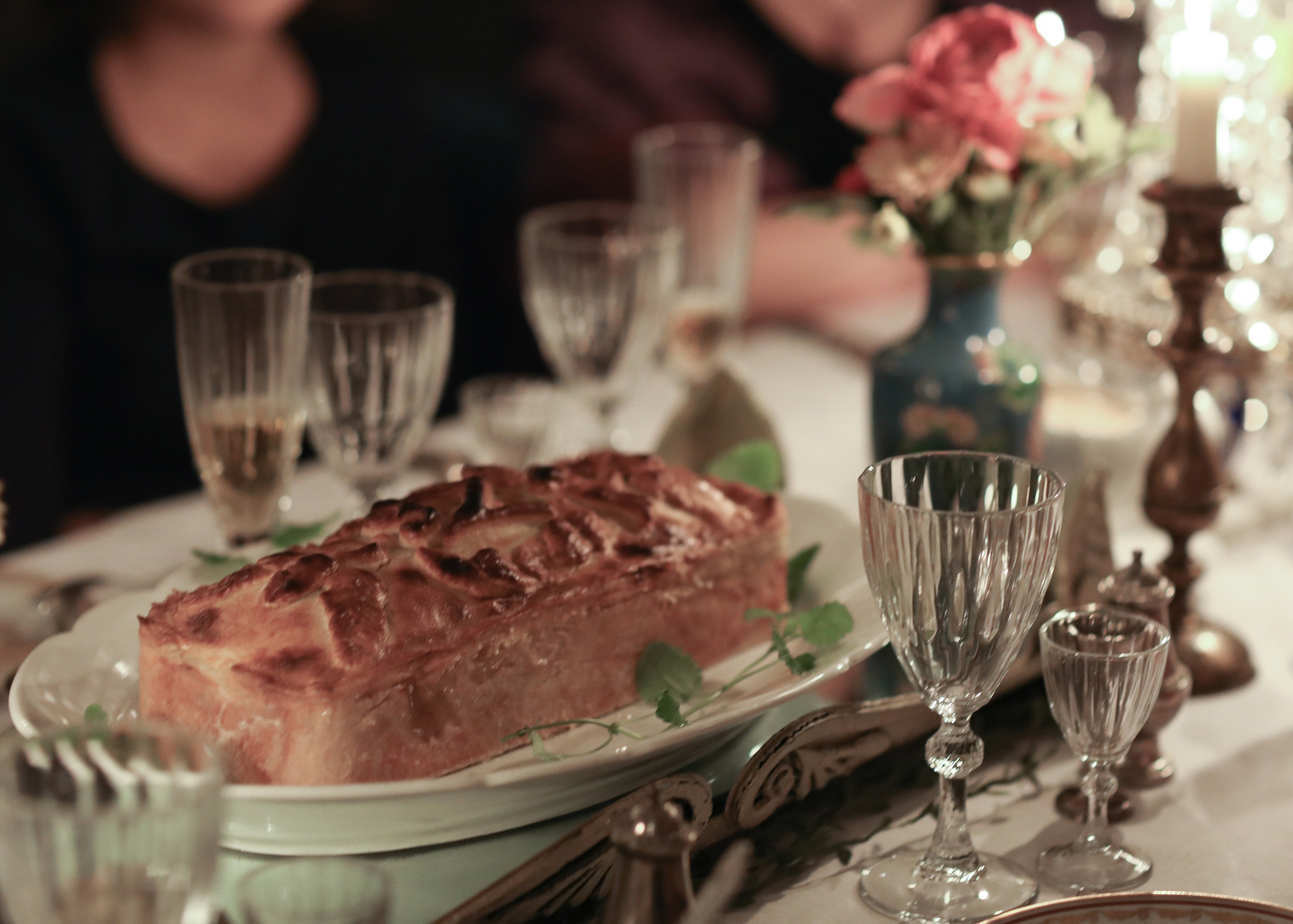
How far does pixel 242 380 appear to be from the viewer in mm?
1078

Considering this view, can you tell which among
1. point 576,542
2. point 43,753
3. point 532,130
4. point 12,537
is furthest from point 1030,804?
point 532,130

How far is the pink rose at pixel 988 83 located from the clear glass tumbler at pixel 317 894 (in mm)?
756

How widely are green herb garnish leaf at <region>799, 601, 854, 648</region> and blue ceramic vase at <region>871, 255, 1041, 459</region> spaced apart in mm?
269

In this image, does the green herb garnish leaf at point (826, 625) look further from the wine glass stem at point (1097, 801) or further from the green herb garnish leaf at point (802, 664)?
the wine glass stem at point (1097, 801)

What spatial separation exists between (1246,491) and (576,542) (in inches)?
34.6

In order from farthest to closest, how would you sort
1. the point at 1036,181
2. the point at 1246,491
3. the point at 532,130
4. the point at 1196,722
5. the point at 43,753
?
the point at 532,130
the point at 1246,491
the point at 1036,181
the point at 1196,722
the point at 43,753

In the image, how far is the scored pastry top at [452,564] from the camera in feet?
2.63

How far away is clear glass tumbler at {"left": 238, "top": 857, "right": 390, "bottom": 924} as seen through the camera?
1.93 feet

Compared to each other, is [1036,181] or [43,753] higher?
[1036,181]

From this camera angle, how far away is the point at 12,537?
1.99 metres

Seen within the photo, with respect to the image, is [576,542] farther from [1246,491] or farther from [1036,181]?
[1246,491]

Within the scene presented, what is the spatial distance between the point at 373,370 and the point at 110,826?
0.63 meters

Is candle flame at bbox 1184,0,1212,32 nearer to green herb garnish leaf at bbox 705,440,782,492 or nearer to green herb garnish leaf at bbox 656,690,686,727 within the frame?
green herb garnish leaf at bbox 705,440,782,492

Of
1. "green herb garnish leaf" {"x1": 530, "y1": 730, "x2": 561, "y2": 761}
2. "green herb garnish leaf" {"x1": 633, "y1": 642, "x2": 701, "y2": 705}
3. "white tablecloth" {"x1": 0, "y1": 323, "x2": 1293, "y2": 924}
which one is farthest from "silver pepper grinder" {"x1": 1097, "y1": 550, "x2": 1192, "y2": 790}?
"green herb garnish leaf" {"x1": 530, "y1": 730, "x2": 561, "y2": 761}
